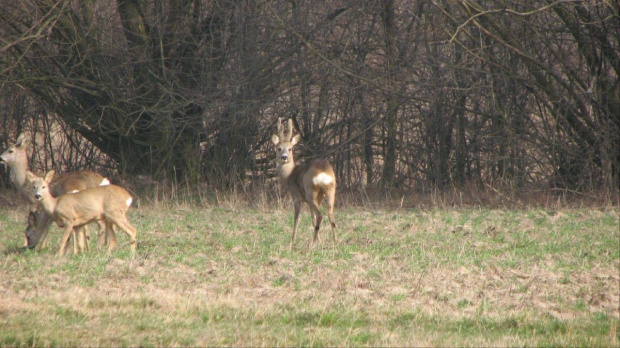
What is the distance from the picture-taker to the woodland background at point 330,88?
1598 cm

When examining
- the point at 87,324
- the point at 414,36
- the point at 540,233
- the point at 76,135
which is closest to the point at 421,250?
the point at 540,233

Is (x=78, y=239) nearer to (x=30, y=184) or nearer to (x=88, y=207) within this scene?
(x=88, y=207)

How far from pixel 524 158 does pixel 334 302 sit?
10500 mm

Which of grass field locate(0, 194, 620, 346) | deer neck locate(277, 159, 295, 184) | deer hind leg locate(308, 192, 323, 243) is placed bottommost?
grass field locate(0, 194, 620, 346)

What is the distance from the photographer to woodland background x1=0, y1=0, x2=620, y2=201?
15984 millimetres

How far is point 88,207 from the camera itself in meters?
10.1

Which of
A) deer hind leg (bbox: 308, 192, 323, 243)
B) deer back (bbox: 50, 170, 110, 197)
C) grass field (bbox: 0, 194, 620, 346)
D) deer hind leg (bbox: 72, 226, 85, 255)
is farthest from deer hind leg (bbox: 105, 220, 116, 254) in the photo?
deer hind leg (bbox: 308, 192, 323, 243)

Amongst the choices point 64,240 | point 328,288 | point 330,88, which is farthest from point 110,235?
point 330,88

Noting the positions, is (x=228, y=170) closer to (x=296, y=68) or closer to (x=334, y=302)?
(x=296, y=68)

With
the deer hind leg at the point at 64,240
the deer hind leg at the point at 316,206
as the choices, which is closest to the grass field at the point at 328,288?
the deer hind leg at the point at 64,240

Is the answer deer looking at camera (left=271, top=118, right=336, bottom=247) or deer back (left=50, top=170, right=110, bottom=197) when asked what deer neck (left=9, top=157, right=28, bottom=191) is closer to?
deer back (left=50, top=170, right=110, bottom=197)

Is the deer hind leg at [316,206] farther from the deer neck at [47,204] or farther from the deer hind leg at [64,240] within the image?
the deer neck at [47,204]

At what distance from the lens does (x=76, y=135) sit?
19.8 meters

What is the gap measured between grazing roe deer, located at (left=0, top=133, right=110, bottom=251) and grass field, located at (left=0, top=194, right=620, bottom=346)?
0.33m
